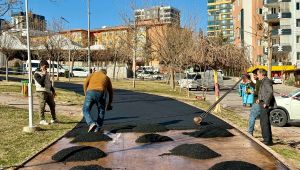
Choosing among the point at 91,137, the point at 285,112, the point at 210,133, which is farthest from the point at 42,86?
the point at 285,112

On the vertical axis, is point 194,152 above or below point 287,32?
below

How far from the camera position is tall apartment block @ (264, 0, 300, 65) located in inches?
2790

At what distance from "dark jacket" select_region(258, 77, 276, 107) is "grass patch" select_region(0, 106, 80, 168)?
479 cm

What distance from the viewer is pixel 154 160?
328 inches

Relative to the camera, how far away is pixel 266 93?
412 inches

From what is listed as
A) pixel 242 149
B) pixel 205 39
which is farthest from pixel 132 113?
pixel 205 39

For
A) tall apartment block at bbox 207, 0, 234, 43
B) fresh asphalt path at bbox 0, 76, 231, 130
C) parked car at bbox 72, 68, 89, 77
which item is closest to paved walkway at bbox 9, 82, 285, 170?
fresh asphalt path at bbox 0, 76, 231, 130

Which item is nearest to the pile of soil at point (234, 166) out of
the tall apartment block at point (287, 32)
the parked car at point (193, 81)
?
the parked car at point (193, 81)

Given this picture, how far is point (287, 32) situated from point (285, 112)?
195ft

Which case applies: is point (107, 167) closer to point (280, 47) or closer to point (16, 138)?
point (16, 138)

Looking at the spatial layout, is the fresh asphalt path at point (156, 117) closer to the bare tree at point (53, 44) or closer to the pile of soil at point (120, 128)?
the pile of soil at point (120, 128)

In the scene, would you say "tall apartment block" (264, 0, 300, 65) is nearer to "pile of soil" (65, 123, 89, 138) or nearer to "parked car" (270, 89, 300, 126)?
"parked car" (270, 89, 300, 126)

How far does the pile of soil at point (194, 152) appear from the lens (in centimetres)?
854

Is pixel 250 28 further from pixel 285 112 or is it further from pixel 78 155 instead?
pixel 78 155
